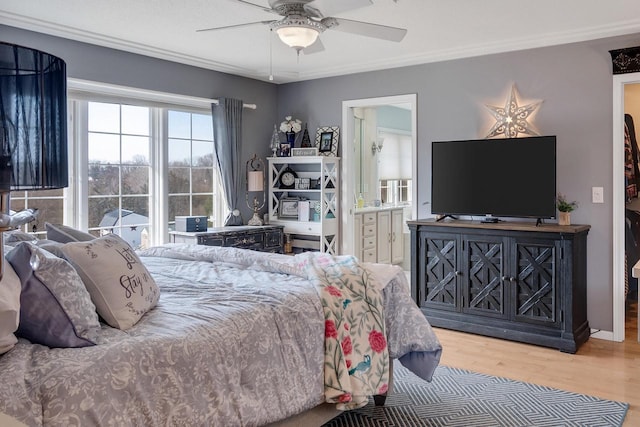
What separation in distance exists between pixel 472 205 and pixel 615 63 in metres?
1.53

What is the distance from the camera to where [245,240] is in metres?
5.30

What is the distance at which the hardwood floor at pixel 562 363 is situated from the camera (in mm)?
3294

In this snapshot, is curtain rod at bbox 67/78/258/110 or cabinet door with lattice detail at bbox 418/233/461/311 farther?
cabinet door with lattice detail at bbox 418/233/461/311

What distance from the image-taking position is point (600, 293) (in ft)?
14.1

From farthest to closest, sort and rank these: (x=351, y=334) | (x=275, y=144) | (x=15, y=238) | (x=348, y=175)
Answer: (x=275, y=144) < (x=348, y=175) < (x=351, y=334) < (x=15, y=238)

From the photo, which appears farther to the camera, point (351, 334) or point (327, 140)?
point (327, 140)

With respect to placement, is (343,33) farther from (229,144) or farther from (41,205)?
(41,205)

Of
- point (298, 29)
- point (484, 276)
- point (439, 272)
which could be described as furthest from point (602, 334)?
point (298, 29)

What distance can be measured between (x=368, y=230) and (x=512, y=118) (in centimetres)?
274

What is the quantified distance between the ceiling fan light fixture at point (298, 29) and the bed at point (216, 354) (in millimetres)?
1190

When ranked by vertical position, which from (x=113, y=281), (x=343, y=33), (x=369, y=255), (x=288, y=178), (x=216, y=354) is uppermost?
(x=343, y=33)

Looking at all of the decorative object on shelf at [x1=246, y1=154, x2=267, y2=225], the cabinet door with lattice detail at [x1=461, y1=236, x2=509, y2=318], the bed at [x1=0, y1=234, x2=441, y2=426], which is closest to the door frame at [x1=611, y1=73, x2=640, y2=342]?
the cabinet door with lattice detail at [x1=461, y1=236, x2=509, y2=318]

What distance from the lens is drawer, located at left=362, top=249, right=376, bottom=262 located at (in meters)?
6.83

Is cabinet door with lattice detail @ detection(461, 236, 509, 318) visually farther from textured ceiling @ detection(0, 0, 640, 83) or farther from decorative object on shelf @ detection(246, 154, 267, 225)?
decorative object on shelf @ detection(246, 154, 267, 225)
